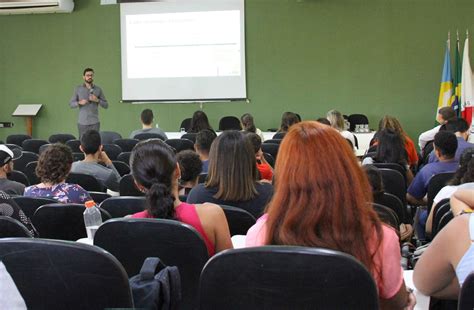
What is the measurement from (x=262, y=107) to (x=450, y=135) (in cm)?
650

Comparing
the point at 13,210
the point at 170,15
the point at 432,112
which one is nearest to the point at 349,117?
the point at 432,112

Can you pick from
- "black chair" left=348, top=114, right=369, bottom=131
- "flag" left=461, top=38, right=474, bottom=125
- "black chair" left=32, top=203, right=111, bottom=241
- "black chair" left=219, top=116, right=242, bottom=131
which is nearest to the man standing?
"black chair" left=219, top=116, right=242, bottom=131

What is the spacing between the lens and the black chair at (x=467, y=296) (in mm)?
1498

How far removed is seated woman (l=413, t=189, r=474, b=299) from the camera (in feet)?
5.63

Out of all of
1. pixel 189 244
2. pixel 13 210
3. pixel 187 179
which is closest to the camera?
pixel 189 244

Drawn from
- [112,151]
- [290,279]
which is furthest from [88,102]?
[290,279]

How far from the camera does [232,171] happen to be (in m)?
3.32

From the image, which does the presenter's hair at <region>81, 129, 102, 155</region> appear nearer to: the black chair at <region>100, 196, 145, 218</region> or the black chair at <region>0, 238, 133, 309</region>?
the black chair at <region>100, 196, 145, 218</region>

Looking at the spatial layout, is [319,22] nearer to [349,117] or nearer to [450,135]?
[349,117]

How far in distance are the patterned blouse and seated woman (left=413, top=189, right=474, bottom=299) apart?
91.7 inches

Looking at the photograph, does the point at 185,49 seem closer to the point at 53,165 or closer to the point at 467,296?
the point at 53,165

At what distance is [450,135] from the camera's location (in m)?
4.70

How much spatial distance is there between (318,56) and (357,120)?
1463mm

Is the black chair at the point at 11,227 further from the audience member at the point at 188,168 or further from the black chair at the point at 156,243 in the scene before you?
the audience member at the point at 188,168
